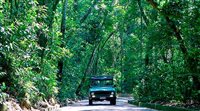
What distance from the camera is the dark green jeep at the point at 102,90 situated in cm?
3256

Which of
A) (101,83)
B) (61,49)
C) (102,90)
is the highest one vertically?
(61,49)

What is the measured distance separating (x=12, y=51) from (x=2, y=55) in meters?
0.56

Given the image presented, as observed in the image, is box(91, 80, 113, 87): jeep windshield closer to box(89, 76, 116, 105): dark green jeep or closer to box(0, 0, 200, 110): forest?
box(89, 76, 116, 105): dark green jeep

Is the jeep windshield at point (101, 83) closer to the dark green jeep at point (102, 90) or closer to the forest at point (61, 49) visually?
the dark green jeep at point (102, 90)

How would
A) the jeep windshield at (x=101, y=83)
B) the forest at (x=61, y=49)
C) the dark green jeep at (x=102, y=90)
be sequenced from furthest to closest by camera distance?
the jeep windshield at (x=101, y=83) < the dark green jeep at (x=102, y=90) < the forest at (x=61, y=49)

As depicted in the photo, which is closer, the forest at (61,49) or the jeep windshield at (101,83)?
the forest at (61,49)

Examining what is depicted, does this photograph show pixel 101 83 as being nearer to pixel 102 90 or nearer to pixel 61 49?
pixel 102 90

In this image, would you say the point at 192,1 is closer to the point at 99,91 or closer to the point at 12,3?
the point at 12,3

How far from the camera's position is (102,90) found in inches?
1288

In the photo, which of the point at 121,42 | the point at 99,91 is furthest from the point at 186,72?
the point at 121,42

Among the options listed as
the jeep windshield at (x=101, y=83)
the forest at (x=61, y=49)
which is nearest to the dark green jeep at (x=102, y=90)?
the jeep windshield at (x=101, y=83)

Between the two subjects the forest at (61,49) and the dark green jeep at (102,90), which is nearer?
the forest at (61,49)

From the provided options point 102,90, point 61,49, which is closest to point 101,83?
point 102,90

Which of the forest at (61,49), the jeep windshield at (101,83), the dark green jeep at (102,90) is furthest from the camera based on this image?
the jeep windshield at (101,83)
